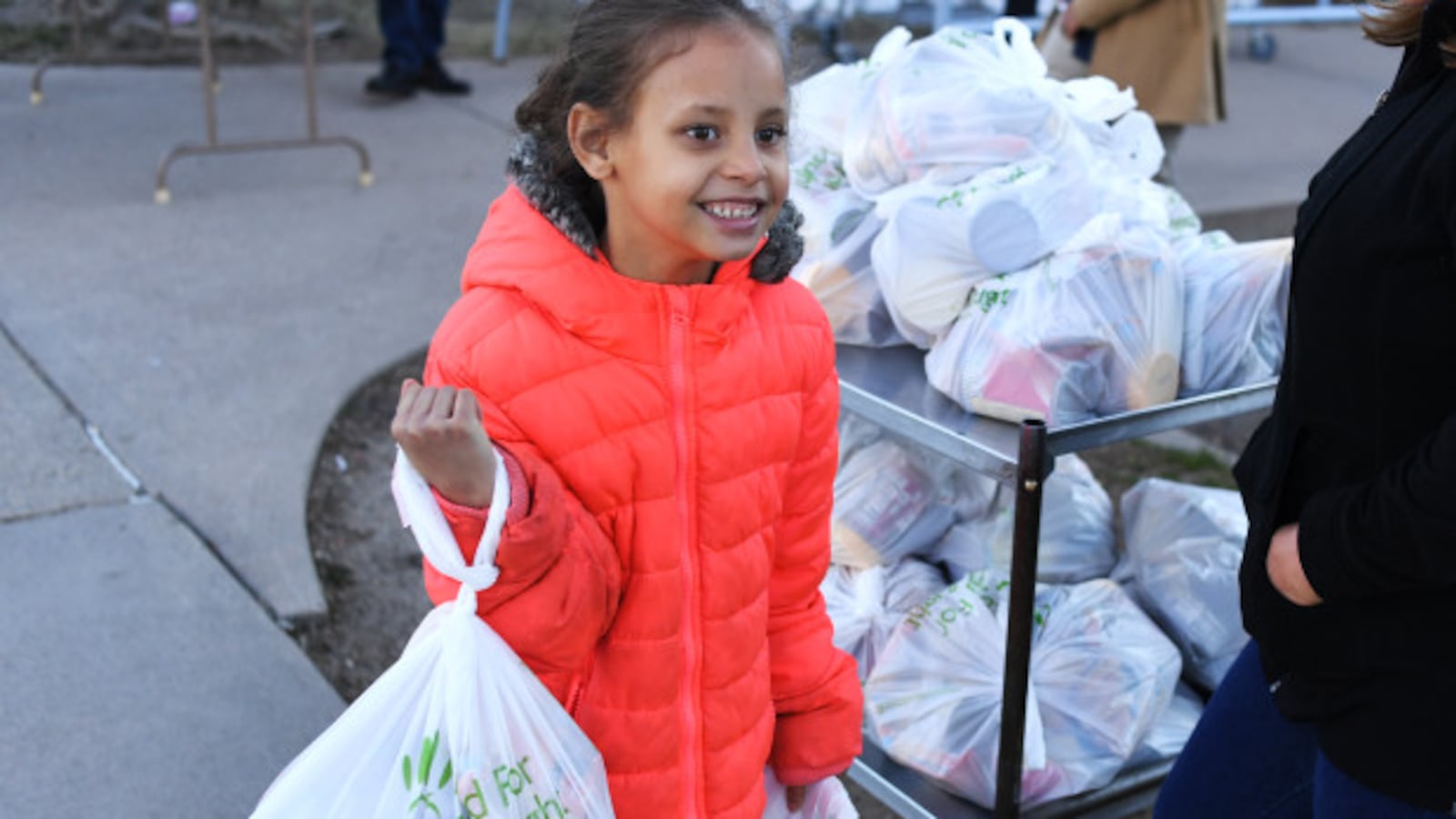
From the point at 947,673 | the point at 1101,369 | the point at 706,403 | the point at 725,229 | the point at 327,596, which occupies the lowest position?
the point at 327,596

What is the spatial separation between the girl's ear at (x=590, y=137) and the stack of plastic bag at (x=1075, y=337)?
1.00m

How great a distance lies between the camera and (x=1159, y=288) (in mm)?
2588

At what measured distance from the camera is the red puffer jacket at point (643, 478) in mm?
1604

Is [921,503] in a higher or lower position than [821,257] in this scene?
lower

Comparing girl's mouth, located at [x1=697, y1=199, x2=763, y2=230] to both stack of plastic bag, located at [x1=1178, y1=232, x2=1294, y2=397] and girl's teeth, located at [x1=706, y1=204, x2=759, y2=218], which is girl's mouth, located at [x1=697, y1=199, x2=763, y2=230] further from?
stack of plastic bag, located at [x1=1178, y1=232, x2=1294, y2=397]

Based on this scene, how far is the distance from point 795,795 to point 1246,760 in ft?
1.96

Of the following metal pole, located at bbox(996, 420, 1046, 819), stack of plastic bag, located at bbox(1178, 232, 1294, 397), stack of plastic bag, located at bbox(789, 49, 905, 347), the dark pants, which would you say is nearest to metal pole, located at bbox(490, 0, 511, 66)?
the dark pants

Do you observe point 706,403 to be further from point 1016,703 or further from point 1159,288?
point 1159,288

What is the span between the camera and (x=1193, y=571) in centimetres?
294

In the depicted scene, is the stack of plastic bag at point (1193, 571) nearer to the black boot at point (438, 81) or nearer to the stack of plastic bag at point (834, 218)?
the stack of plastic bag at point (834, 218)

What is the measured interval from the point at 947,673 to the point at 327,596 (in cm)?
150

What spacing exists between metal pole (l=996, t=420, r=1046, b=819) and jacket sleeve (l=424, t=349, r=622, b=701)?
2.68 ft

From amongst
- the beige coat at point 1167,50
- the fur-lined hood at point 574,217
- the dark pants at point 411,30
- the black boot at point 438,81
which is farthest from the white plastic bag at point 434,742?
the black boot at point 438,81

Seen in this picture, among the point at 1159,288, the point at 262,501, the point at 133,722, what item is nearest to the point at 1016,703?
the point at 1159,288
